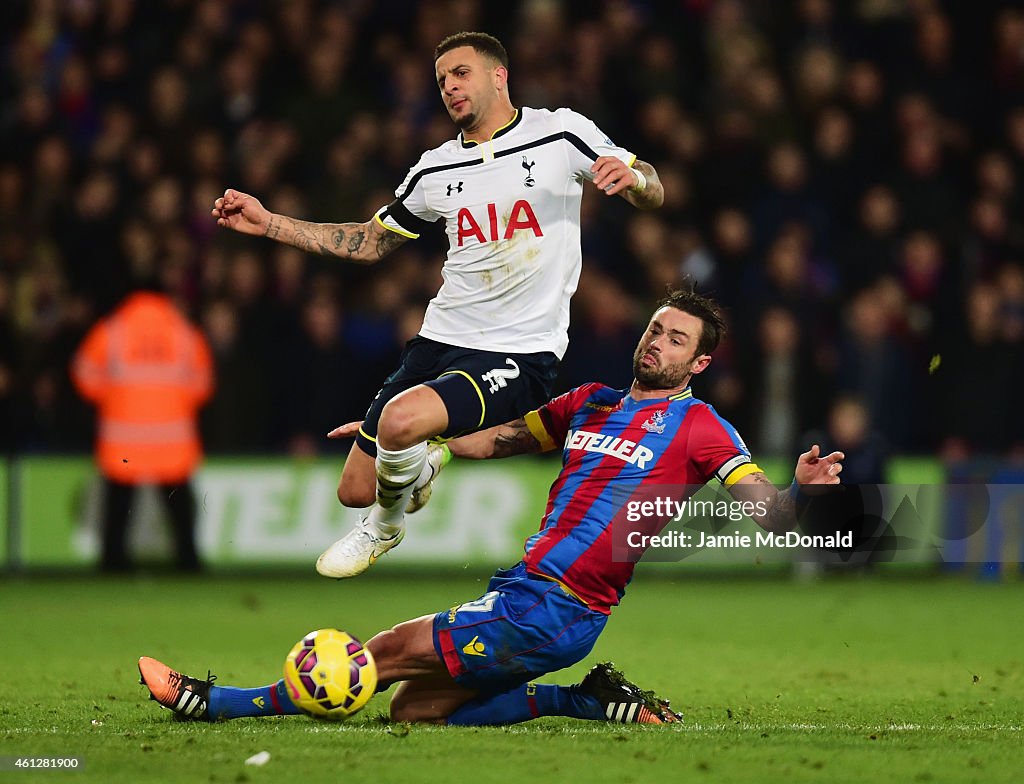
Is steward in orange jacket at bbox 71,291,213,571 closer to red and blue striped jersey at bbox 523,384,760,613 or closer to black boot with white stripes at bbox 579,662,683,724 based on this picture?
red and blue striped jersey at bbox 523,384,760,613

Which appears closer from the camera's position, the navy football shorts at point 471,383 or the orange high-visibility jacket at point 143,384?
the navy football shorts at point 471,383

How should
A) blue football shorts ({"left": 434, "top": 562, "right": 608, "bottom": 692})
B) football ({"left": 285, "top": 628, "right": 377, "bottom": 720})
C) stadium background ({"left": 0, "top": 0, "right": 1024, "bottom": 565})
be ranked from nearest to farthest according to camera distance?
football ({"left": 285, "top": 628, "right": 377, "bottom": 720}) < blue football shorts ({"left": 434, "top": 562, "right": 608, "bottom": 692}) < stadium background ({"left": 0, "top": 0, "right": 1024, "bottom": 565})

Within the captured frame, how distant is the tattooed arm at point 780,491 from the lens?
5941 mm

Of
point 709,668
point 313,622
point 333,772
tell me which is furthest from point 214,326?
point 333,772

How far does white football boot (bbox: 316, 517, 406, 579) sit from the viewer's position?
7141 mm

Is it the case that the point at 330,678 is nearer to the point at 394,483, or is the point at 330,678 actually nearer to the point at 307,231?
the point at 394,483

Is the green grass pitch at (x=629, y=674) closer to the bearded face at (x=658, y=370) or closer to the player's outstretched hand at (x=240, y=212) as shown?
the bearded face at (x=658, y=370)

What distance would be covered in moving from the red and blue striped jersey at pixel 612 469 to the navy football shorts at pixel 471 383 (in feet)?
0.90

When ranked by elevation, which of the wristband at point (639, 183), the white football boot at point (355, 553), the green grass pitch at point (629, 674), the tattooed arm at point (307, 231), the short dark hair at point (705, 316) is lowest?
the green grass pitch at point (629, 674)

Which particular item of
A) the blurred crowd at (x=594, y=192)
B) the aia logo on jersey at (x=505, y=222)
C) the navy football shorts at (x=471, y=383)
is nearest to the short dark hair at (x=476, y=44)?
the aia logo on jersey at (x=505, y=222)

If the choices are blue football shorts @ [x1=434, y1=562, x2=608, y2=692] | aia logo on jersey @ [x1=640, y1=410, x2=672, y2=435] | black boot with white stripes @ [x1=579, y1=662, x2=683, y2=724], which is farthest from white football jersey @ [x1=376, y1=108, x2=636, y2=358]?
black boot with white stripes @ [x1=579, y1=662, x2=683, y2=724]

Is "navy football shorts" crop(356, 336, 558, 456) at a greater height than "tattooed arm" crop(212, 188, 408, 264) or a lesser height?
lesser

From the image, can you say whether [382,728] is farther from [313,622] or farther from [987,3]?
[987,3]

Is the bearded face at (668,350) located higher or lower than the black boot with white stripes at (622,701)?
higher
